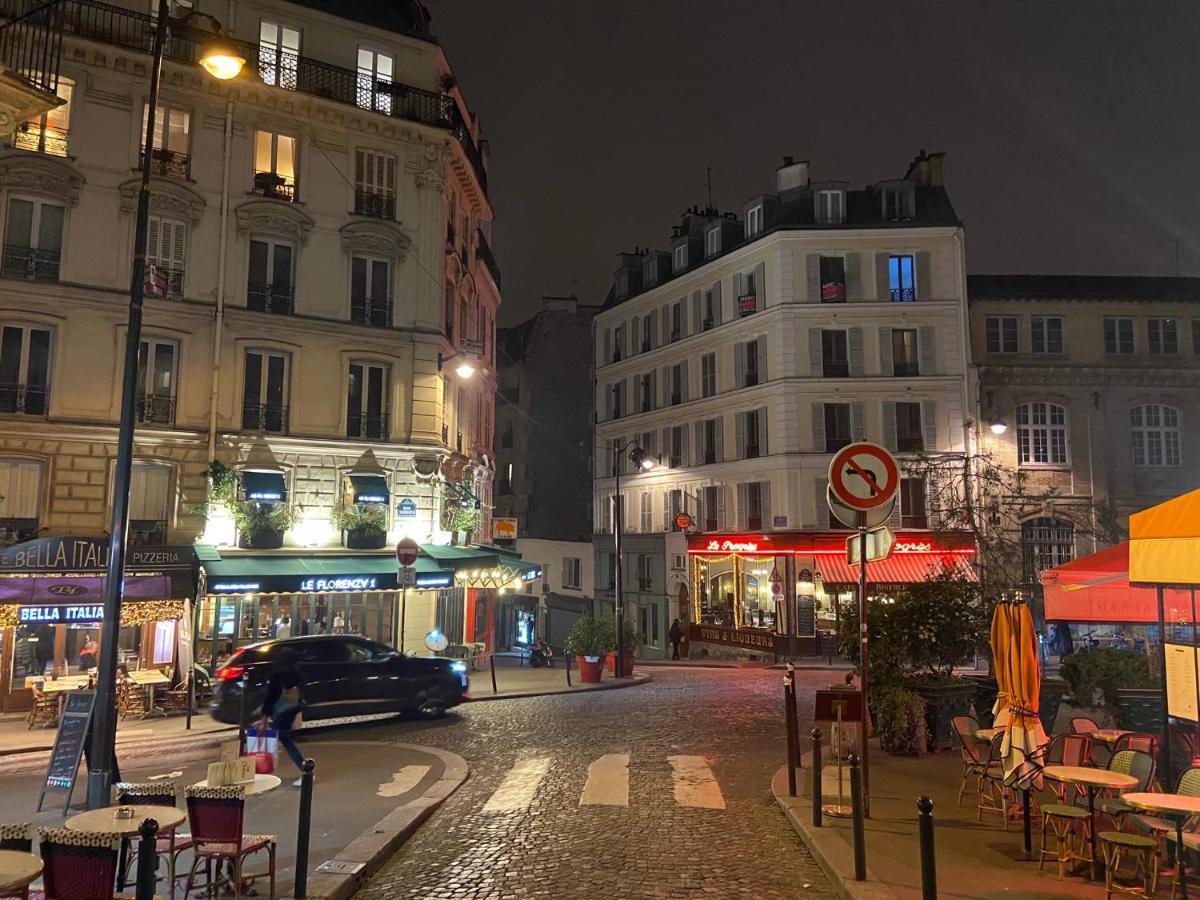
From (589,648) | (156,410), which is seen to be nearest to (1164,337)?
(589,648)

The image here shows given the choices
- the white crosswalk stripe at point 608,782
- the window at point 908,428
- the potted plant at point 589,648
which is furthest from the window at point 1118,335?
the white crosswalk stripe at point 608,782

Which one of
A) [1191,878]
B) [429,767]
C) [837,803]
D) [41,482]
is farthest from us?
[41,482]

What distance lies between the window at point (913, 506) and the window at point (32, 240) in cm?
2719

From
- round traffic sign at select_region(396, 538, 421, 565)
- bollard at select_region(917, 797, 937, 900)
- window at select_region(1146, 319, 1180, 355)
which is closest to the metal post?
bollard at select_region(917, 797, 937, 900)

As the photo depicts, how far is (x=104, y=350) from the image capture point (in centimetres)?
2014

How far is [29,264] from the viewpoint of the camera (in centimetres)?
1966

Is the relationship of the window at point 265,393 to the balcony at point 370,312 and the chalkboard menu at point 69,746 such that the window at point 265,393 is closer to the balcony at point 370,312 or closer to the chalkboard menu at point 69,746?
the balcony at point 370,312

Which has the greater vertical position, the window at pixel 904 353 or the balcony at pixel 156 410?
the window at pixel 904 353

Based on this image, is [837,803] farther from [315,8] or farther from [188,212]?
[315,8]

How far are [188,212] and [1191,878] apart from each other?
2263 cm

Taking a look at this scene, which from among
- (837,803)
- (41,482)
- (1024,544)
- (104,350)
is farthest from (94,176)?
(1024,544)

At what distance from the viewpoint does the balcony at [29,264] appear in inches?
766

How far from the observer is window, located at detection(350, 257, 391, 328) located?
76.4 ft

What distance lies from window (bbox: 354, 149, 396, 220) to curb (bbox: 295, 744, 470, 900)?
16895 mm
